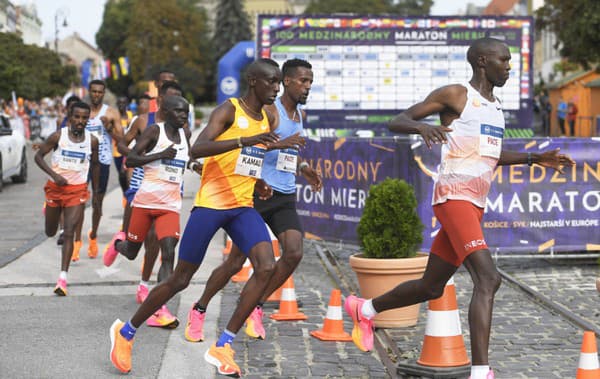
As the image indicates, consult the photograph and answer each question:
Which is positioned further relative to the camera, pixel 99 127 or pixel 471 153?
pixel 99 127

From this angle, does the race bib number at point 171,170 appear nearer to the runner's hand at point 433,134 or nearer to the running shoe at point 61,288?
the running shoe at point 61,288

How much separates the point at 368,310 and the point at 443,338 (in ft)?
2.28

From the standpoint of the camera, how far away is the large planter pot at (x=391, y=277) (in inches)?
322

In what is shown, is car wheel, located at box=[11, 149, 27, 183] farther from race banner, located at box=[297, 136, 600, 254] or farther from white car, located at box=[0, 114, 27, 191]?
race banner, located at box=[297, 136, 600, 254]

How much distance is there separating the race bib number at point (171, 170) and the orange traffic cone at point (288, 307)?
124 centimetres

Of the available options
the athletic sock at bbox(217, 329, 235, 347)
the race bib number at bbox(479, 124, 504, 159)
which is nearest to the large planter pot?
the athletic sock at bbox(217, 329, 235, 347)

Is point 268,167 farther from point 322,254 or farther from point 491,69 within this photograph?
point 322,254

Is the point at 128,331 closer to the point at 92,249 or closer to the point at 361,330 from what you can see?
the point at 361,330

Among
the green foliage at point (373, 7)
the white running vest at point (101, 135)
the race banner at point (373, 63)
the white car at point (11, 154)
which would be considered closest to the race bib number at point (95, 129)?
the white running vest at point (101, 135)

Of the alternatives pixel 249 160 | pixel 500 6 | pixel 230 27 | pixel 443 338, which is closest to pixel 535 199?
pixel 443 338

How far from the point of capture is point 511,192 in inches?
451

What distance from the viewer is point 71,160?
1052cm

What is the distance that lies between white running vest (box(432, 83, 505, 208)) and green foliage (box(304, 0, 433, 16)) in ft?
322

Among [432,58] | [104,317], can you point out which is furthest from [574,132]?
[104,317]
